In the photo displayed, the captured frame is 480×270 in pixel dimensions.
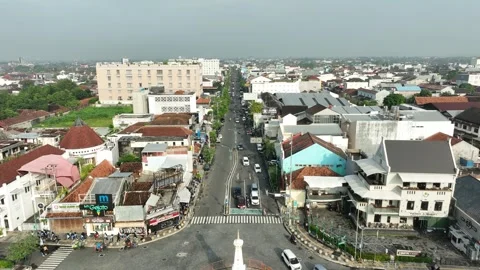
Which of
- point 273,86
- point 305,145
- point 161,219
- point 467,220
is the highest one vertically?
point 273,86

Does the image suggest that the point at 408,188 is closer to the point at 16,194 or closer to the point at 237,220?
the point at 237,220

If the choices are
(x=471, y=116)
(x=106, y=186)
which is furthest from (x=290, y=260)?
(x=471, y=116)

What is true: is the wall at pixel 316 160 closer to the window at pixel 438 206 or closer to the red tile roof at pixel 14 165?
the window at pixel 438 206

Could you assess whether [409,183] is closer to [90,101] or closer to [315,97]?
[315,97]

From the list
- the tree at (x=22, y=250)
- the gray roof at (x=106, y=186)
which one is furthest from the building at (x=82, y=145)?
the tree at (x=22, y=250)

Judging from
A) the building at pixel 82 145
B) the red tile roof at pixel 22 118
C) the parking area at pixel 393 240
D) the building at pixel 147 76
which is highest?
the building at pixel 147 76

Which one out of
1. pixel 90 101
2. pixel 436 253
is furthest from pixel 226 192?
pixel 90 101
